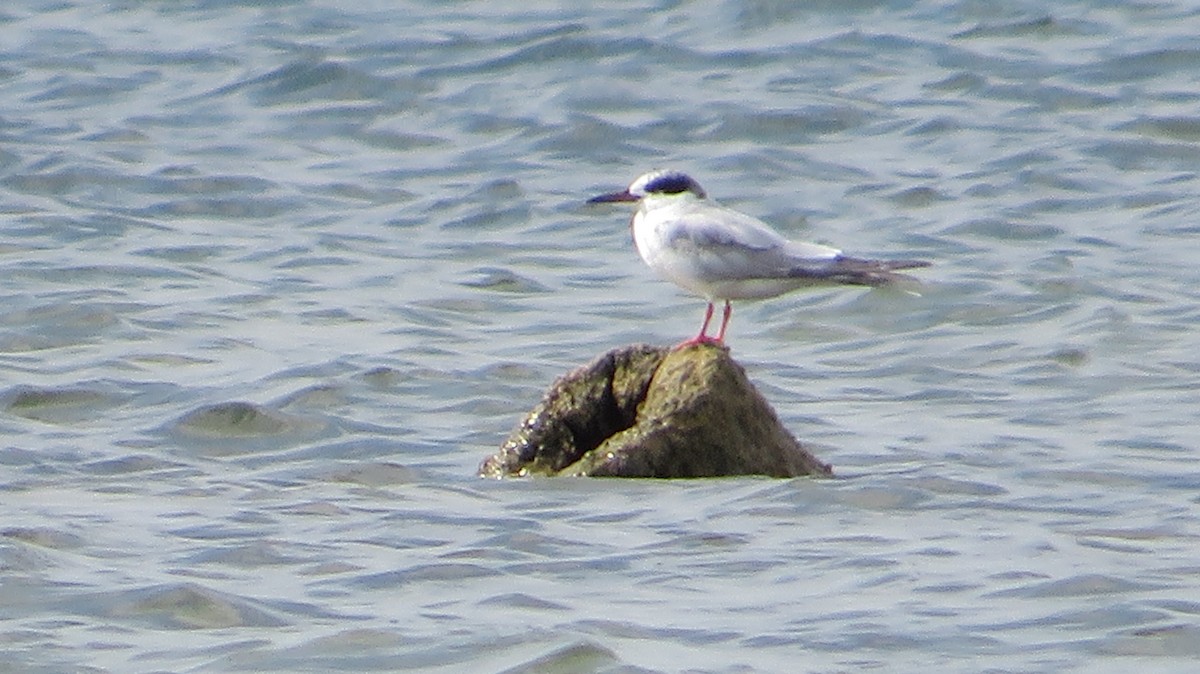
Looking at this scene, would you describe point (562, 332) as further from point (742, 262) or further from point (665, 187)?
point (742, 262)

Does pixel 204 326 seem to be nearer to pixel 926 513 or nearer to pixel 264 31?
pixel 926 513

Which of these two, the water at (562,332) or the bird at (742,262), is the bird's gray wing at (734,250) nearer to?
the bird at (742,262)

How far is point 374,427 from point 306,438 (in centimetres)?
33

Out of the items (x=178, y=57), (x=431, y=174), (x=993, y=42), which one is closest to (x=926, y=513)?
(x=431, y=174)

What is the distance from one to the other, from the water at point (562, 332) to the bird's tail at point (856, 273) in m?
0.78

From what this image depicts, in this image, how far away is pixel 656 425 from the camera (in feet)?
28.4

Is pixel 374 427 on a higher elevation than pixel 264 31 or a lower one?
lower

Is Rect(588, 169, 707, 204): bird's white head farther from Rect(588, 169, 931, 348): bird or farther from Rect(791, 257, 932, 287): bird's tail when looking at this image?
Rect(791, 257, 932, 287): bird's tail

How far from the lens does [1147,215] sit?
554 inches

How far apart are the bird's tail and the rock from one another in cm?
56

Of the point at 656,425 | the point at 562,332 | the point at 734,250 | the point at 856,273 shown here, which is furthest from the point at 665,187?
the point at 562,332

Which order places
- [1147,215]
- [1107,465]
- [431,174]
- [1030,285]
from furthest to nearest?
[431,174] < [1147,215] < [1030,285] < [1107,465]

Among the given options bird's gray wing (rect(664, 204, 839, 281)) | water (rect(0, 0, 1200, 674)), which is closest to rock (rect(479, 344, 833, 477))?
water (rect(0, 0, 1200, 674))

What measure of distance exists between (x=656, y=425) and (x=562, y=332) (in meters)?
3.32
